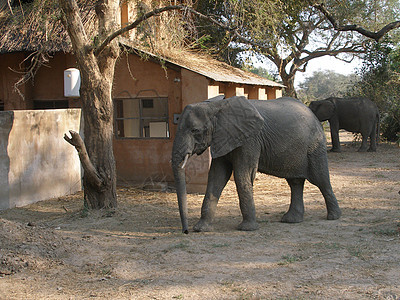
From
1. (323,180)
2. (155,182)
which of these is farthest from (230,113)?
(155,182)

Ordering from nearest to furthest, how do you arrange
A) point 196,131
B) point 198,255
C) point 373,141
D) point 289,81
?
point 198,255
point 196,131
point 373,141
point 289,81

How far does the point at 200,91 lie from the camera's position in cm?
1032

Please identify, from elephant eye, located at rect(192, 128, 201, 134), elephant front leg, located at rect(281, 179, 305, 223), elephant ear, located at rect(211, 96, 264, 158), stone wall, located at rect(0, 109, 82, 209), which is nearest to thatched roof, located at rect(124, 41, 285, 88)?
stone wall, located at rect(0, 109, 82, 209)

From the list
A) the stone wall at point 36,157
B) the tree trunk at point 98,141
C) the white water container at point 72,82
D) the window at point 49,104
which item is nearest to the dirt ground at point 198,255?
the tree trunk at point 98,141

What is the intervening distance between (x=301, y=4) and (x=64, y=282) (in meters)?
13.0

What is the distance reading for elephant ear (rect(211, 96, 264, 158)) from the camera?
6988 millimetres

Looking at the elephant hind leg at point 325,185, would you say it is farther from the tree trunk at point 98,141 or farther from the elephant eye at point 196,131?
the tree trunk at point 98,141

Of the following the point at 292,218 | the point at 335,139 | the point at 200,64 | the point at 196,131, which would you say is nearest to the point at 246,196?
the point at 292,218

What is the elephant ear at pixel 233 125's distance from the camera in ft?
22.9

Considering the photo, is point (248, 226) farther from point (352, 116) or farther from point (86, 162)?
point (352, 116)

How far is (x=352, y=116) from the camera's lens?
18312 millimetres

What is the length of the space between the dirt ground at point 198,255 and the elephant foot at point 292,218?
0.11 meters

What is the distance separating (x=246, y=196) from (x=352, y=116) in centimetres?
1234

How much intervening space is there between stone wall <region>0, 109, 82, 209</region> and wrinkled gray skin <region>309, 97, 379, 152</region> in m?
10.4
